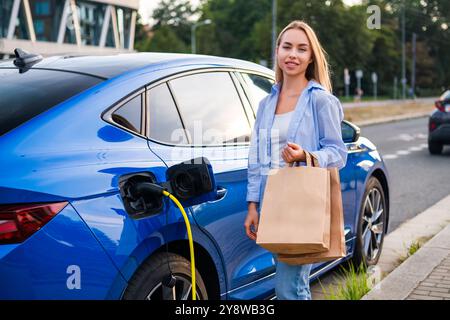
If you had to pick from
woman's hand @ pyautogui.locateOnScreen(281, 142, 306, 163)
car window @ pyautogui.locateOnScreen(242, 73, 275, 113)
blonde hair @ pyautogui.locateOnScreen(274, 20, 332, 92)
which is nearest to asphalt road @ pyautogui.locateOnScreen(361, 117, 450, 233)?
car window @ pyautogui.locateOnScreen(242, 73, 275, 113)

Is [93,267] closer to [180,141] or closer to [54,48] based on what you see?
[180,141]

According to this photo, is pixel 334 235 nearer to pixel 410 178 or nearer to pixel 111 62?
pixel 111 62

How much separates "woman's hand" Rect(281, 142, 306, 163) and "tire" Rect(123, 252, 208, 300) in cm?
62

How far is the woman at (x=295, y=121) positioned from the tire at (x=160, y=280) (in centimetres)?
37

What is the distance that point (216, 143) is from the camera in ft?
11.2

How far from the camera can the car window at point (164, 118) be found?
120 inches

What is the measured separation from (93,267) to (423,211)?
6.00 m

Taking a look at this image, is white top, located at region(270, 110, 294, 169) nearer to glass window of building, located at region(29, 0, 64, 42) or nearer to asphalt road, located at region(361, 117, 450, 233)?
asphalt road, located at region(361, 117, 450, 233)

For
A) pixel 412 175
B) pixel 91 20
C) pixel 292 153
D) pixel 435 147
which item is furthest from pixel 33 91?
pixel 91 20

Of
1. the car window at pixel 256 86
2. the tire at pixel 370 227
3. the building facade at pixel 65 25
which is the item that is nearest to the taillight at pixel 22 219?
the car window at pixel 256 86

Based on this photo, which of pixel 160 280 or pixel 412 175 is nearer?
pixel 160 280

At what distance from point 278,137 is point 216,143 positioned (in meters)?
0.51

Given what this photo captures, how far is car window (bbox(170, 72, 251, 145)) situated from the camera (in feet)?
10.9
